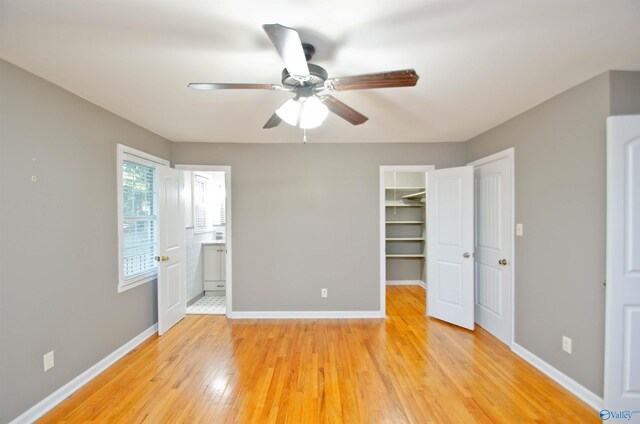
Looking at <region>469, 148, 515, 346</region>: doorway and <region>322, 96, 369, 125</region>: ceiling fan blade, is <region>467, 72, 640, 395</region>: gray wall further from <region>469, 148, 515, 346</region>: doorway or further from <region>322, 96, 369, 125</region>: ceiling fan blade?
<region>322, 96, 369, 125</region>: ceiling fan blade

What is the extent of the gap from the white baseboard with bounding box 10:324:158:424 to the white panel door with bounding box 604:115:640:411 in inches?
156

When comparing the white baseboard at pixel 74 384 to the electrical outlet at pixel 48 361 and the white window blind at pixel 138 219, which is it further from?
the white window blind at pixel 138 219

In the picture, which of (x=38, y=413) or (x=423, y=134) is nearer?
(x=38, y=413)

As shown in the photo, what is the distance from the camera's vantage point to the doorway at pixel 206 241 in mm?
3881

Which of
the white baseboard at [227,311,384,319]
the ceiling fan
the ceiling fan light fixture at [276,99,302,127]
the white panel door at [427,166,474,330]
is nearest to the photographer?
the ceiling fan

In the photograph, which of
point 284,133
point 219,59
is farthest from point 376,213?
point 219,59

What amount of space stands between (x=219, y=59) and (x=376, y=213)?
8.87 feet

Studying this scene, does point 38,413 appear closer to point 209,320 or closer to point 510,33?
point 209,320

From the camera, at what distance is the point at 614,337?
5.87 feet

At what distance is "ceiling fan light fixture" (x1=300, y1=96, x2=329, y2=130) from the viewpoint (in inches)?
63.0

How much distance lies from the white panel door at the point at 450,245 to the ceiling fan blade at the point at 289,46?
2728 millimetres

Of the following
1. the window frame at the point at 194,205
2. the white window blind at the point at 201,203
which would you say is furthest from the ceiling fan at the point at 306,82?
the white window blind at the point at 201,203

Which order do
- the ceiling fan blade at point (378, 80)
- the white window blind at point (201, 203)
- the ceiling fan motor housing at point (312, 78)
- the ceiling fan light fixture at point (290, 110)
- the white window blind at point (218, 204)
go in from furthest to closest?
the white window blind at point (218, 204) → the white window blind at point (201, 203) → the ceiling fan light fixture at point (290, 110) → the ceiling fan motor housing at point (312, 78) → the ceiling fan blade at point (378, 80)

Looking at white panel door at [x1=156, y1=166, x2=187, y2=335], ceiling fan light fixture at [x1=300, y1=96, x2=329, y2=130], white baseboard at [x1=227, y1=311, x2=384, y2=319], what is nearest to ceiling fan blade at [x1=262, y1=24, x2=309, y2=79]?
ceiling fan light fixture at [x1=300, y1=96, x2=329, y2=130]
